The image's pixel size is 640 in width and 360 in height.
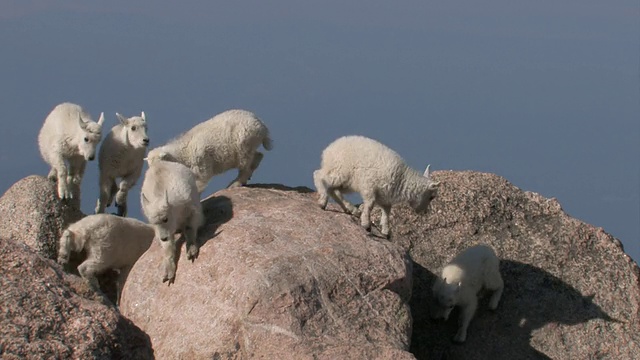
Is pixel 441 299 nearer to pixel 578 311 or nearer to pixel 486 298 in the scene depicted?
pixel 486 298

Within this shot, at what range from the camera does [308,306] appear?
10.4m

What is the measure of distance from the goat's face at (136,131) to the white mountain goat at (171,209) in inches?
102

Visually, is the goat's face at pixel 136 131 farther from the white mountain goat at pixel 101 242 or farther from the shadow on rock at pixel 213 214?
the shadow on rock at pixel 213 214

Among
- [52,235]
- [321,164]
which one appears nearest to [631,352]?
[321,164]

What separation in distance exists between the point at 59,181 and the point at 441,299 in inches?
235

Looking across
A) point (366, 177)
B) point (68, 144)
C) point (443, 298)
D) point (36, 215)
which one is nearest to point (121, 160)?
point (68, 144)

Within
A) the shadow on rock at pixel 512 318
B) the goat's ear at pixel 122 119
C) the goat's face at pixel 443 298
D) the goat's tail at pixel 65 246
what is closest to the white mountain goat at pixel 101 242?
the goat's tail at pixel 65 246

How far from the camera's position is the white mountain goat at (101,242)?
43.5 ft

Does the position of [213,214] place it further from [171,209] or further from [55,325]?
[55,325]

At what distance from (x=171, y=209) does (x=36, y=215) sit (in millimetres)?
3186

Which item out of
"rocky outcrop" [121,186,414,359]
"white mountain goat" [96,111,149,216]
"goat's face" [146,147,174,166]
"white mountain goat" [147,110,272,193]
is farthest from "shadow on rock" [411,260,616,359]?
"white mountain goat" [96,111,149,216]

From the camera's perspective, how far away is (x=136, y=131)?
15.0m

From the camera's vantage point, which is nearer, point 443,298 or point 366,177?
point 366,177

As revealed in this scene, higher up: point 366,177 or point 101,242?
point 366,177
